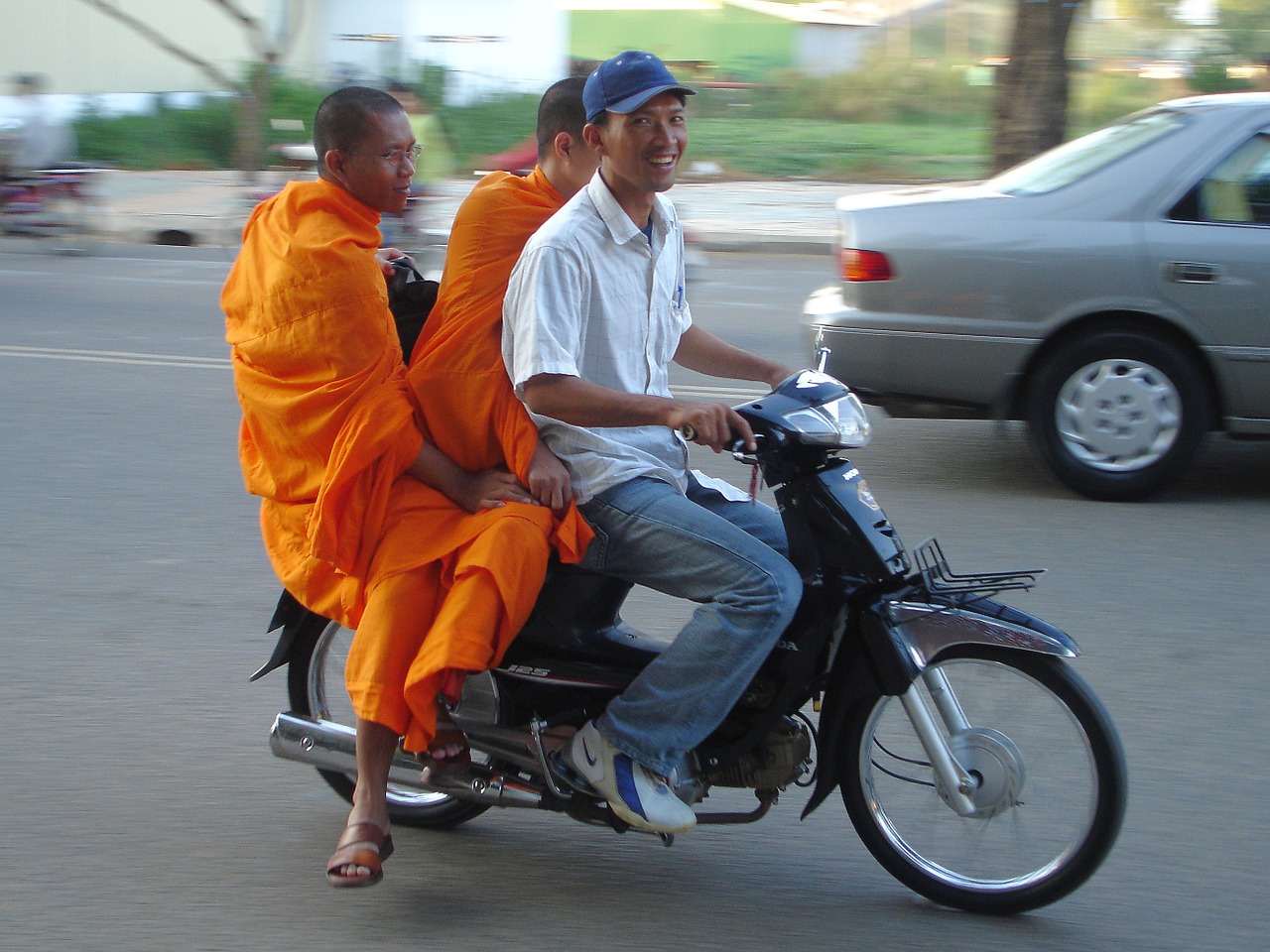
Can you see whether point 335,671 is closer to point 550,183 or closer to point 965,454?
point 550,183

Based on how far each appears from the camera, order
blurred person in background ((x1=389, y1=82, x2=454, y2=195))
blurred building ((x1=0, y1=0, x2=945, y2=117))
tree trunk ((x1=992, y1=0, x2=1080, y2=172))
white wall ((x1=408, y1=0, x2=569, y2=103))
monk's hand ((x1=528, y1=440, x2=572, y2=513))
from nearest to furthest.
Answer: monk's hand ((x1=528, y1=440, x2=572, y2=513))
blurred person in background ((x1=389, y1=82, x2=454, y2=195))
tree trunk ((x1=992, y1=0, x2=1080, y2=172))
blurred building ((x1=0, y1=0, x2=945, y2=117))
white wall ((x1=408, y1=0, x2=569, y2=103))

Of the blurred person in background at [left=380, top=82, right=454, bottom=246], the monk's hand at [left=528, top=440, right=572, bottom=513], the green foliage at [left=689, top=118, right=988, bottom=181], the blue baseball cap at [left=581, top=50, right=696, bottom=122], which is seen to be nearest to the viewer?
the blue baseball cap at [left=581, top=50, right=696, bottom=122]

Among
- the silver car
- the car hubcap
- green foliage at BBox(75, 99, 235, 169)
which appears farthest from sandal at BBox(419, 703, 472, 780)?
green foliage at BBox(75, 99, 235, 169)

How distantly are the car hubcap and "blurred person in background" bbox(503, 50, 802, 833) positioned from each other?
11.5ft

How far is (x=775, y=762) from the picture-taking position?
10.6 feet

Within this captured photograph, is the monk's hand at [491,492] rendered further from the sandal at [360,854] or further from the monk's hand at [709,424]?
the sandal at [360,854]

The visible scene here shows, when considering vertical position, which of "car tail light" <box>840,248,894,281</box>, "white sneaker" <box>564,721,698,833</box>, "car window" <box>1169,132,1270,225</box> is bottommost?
"white sneaker" <box>564,721,698,833</box>

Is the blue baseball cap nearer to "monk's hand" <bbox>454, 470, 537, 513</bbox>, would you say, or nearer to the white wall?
"monk's hand" <bbox>454, 470, 537, 513</bbox>

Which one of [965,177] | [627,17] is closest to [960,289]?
[965,177]

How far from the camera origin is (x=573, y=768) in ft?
10.7

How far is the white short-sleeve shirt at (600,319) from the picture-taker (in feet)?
10.0

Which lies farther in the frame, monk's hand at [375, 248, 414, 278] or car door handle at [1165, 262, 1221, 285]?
car door handle at [1165, 262, 1221, 285]

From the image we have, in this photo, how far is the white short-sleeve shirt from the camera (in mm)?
3051

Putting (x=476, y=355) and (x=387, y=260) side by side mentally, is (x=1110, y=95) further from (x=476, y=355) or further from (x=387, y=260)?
(x=476, y=355)
